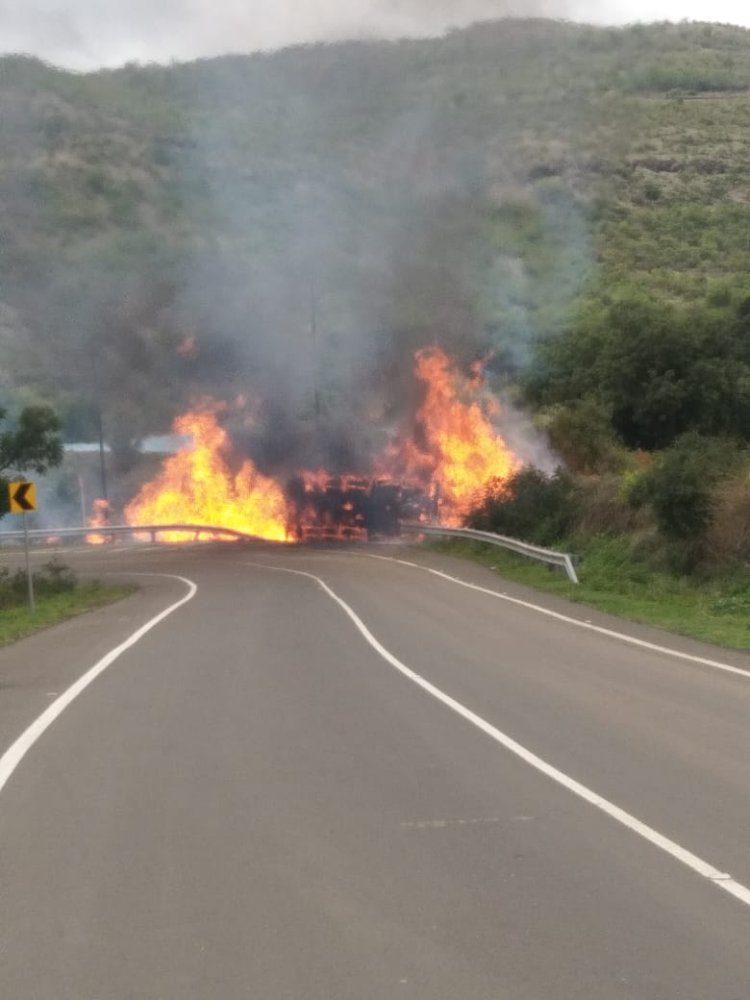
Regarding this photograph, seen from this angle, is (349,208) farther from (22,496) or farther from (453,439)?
(22,496)

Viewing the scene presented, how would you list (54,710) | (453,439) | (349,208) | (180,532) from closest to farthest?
(54,710), (453,439), (349,208), (180,532)

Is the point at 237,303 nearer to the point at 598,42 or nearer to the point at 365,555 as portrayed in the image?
the point at 365,555

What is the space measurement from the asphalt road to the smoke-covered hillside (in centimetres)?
2412

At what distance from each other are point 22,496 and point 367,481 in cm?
2242

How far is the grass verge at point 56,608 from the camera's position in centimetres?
2231

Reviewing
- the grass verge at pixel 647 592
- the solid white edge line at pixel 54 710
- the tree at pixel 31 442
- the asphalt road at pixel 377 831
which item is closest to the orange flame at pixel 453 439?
the grass verge at pixel 647 592

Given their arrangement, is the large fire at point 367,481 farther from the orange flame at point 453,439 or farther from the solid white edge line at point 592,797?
the solid white edge line at point 592,797

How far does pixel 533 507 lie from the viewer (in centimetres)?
3475

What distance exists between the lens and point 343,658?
635 inches

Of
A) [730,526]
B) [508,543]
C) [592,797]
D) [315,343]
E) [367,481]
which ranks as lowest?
[508,543]

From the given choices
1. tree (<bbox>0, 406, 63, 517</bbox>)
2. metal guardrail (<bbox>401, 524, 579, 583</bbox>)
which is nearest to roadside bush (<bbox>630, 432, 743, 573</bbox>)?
metal guardrail (<bbox>401, 524, 579, 583</bbox>)

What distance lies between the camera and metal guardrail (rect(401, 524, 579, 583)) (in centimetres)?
2831

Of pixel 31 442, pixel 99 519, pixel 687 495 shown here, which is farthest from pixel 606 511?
pixel 99 519

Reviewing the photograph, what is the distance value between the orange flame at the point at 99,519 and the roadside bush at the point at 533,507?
77.9ft
